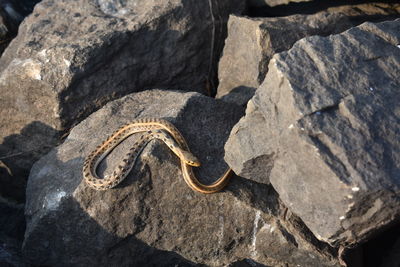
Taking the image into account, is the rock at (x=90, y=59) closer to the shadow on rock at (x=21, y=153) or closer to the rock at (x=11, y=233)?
the shadow on rock at (x=21, y=153)

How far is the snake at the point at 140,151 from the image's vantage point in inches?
258

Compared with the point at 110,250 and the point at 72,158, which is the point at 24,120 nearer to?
the point at 72,158

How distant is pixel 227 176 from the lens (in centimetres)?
664

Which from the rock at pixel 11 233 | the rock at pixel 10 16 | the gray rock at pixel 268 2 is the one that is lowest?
the rock at pixel 11 233

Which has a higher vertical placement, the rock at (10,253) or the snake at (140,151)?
the snake at (140,151)

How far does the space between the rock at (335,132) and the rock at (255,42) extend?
1.83m

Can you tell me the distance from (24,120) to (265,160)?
4.17 m

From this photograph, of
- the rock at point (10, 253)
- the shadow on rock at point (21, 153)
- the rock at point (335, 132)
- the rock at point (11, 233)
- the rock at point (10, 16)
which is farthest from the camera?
the rock at point (10, 16)

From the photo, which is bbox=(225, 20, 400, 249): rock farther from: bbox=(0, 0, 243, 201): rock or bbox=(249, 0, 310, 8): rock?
bbox=(249, 0, 310, 8): rock

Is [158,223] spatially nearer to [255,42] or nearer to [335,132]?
[335,132]

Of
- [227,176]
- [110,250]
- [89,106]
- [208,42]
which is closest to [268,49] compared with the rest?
[208,42]

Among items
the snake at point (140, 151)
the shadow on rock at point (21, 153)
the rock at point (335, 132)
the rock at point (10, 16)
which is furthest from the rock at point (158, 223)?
the rock at point (10, 16)

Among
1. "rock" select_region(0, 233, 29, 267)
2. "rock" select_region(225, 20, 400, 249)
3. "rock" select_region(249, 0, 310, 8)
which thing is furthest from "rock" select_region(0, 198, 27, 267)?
"rock" select_region(249, 0, 310, 8)

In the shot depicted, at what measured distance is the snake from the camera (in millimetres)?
6551
